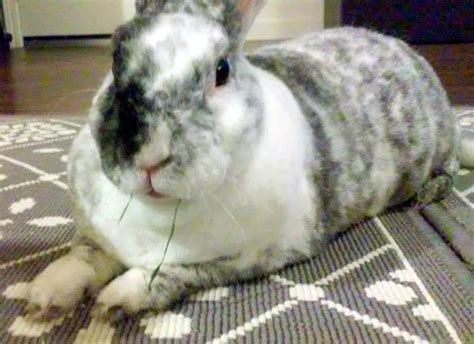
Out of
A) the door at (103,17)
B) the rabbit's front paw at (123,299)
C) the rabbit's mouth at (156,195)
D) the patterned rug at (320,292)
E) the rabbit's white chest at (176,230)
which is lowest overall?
the door at (103,17)

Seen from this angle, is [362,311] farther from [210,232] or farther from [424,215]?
[424,215]

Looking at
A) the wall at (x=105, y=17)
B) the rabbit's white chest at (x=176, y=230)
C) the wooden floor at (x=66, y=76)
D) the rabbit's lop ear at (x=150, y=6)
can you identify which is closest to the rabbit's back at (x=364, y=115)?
the rabbit's white chest at (x=176, y=230)

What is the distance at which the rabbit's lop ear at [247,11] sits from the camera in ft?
3.10

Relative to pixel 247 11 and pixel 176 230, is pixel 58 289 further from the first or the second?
pixel 247 11

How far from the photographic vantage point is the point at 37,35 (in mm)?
4164

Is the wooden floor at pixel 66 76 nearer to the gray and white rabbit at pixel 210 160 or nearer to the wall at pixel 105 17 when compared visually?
the wall at pixel 105 17

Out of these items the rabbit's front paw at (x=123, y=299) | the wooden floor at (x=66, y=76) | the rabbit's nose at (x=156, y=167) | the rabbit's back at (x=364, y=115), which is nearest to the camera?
the rabbit's nose at (x=156, y=167)

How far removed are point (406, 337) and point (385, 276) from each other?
0.19m

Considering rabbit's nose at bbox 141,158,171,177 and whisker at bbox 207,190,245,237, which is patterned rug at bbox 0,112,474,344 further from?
rabbit's nose at bbox 141,158,171,177

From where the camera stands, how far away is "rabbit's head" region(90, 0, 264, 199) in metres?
0.78

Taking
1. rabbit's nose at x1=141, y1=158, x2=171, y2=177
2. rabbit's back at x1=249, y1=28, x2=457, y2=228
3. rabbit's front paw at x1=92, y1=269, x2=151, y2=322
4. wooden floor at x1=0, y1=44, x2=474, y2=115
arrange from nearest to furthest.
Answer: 1. rabbit's nose at x1=141, y1=158, x2=171, y2=177
2. rabbit's front paw at x1=92, y1=269, x2=151, y2=322
3. rabbit's back at x1=249, y1=28, x2=457, y2=228
4. wooden floor at x1=0, y1=44, x2=474, y2=115

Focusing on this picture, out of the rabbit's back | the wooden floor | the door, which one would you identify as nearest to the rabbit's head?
the rabbit's back

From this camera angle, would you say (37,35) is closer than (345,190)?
No

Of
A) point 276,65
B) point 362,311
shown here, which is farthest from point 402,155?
point 362,311
